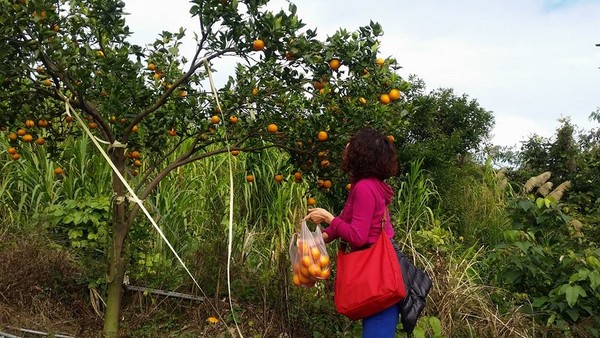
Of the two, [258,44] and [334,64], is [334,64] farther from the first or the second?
[258,44]

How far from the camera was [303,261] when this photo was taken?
320 centimetres

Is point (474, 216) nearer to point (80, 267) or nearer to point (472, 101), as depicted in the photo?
point (472, 101)

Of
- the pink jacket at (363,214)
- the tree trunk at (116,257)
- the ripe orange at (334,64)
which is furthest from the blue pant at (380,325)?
the tree trunk at (116,257)

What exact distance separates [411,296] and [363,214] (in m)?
0.52

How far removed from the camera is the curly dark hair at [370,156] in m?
3.01

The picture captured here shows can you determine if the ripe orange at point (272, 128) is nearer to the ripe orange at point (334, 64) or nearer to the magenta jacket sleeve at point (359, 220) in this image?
the ripe orange at point (334, 64)

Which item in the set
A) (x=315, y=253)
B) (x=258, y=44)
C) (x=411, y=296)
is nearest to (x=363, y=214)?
(x=315, y=253)

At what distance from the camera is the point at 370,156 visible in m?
3.00

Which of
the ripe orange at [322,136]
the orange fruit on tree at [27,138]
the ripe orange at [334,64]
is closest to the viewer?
the ripe orange at [334,64]

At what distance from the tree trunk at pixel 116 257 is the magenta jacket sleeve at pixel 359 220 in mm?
1548

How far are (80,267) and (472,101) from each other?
853cm

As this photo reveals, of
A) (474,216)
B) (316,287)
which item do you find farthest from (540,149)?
(316,287)

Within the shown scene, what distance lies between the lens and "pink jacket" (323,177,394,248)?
2.90m

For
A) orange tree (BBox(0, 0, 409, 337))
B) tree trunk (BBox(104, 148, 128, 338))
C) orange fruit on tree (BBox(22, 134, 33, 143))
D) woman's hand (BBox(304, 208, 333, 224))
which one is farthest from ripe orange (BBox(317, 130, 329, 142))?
orange fruit on tree (BBox(22, 134, 33, 143))
